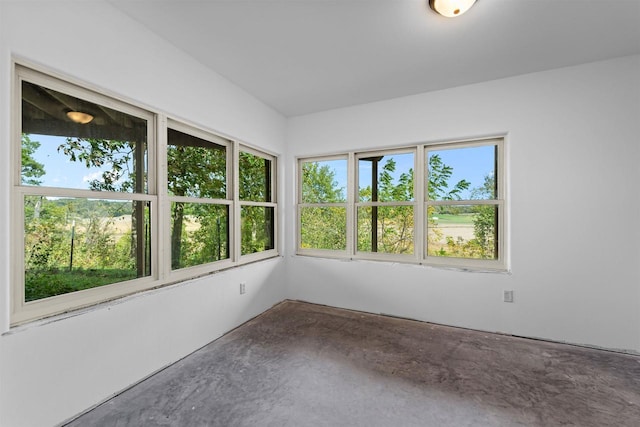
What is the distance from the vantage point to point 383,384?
2098mm

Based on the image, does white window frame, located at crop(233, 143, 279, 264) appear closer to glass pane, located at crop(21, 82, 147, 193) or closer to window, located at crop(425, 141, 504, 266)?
glass pane, located at crop(21, 82, 147, 193)

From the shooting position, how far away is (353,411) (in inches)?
71.4

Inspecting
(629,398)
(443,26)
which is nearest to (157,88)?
(443,26)

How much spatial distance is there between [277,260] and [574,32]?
3.80 metres

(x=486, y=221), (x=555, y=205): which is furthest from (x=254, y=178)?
(x=555, y=205)

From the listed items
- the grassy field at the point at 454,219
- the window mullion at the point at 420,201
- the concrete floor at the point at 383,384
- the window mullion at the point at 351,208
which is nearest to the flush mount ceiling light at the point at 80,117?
the concrete floor at the point at 383,384

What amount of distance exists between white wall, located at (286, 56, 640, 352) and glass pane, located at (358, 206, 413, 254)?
36 cm

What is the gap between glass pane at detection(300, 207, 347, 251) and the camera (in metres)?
3.90

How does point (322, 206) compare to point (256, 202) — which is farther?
point (322, 206)

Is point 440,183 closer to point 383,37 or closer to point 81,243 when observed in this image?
point 383,37

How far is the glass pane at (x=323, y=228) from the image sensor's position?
390cm

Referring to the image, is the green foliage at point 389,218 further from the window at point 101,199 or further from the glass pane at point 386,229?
the window at point 101,199

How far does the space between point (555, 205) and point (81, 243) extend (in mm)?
4170

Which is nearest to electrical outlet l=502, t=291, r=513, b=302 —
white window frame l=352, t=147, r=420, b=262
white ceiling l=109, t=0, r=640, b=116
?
white window frame l=352, t=147, r=420, b=262
